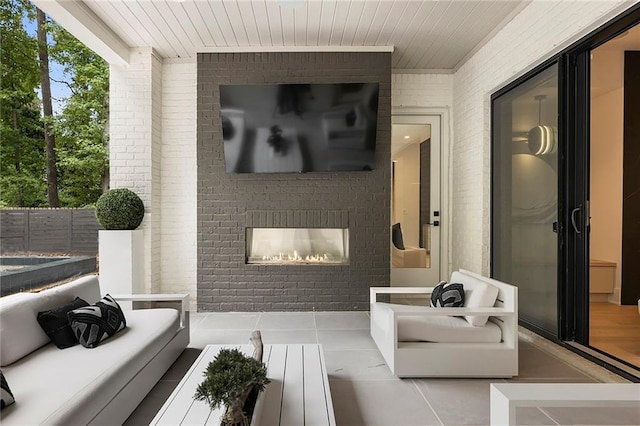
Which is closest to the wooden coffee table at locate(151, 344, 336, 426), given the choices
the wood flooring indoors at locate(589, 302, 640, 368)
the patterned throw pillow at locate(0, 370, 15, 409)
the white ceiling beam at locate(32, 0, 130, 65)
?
the patterned throw pillow at locate(0, 370, 15, 409)

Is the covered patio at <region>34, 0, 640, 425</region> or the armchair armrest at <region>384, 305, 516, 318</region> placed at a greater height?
the covered patio at <region>34, 0, 640, 425</region>

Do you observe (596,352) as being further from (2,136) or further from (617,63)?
(2,136)

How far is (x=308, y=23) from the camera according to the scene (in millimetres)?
4293

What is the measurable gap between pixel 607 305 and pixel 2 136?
7214 mm

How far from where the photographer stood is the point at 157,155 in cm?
515

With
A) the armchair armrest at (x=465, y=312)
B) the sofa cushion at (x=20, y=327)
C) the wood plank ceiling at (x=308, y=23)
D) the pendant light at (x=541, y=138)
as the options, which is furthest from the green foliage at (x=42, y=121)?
the pendant light at (x=541, y=138)

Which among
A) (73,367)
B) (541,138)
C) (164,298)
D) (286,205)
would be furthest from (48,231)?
Result: (541,138)

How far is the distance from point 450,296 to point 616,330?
1775 mm

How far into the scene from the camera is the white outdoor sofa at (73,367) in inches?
67.1

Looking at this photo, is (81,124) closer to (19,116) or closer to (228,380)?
(19,116)

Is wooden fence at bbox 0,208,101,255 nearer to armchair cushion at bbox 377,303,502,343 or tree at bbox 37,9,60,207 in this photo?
tree at bbox 37,9,60,207

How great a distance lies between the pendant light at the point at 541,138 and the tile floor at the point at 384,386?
5.90ft

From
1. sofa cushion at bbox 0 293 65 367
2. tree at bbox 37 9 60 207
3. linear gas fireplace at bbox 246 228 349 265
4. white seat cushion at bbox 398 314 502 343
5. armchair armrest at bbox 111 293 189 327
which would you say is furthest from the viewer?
tree at bbox 37 9 60 207

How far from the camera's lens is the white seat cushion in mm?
2936
